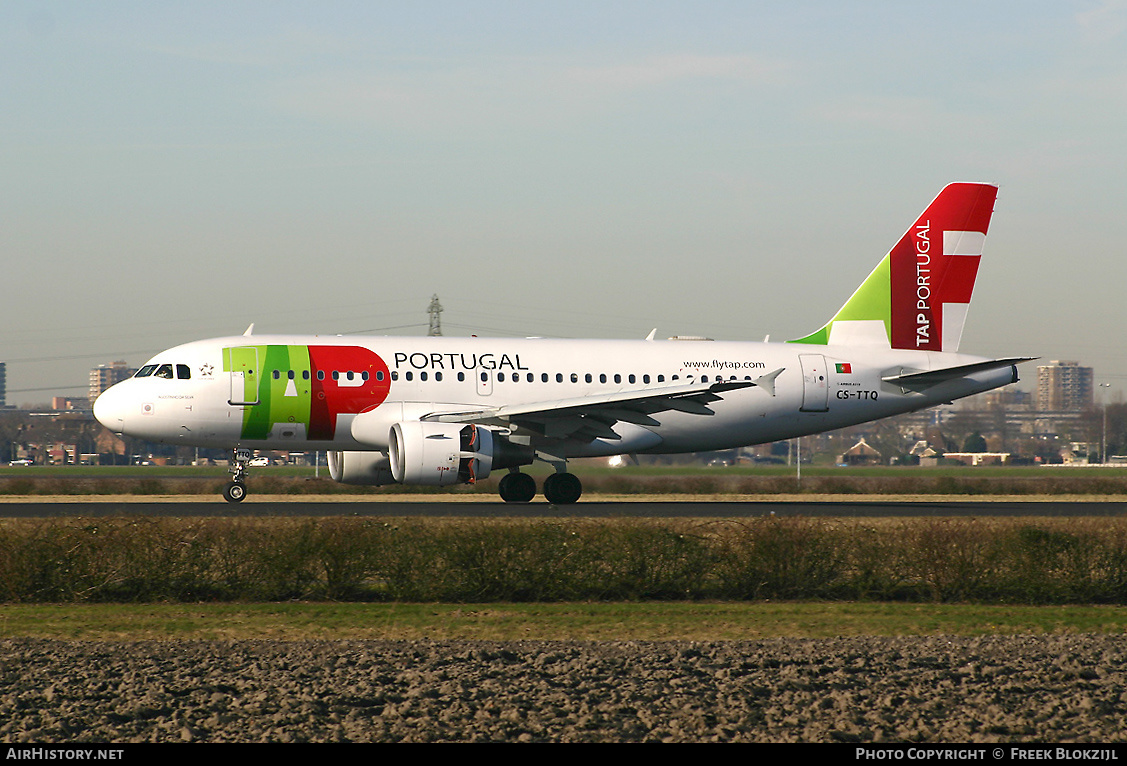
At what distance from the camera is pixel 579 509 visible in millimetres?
26625

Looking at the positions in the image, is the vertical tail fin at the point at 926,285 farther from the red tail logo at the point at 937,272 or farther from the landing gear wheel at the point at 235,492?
the landing gear wheel at the point at 235,492

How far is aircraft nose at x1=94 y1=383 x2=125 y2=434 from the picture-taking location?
28.7 metres

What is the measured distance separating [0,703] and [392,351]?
21129 mm

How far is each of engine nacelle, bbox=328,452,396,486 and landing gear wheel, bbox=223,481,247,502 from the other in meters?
2.51

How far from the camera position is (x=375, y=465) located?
98.4ft

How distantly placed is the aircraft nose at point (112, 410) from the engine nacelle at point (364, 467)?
5091mm

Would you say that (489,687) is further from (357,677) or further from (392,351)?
(392,351)

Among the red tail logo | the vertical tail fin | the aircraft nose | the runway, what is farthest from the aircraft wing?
the aircraft nose

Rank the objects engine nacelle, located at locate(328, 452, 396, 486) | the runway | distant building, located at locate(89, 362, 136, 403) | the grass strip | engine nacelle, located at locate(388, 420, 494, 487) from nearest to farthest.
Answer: the grass strip
the runway
engine nacelle, located at locate(388, 420, 494, 487)
engine nacelle, located at locate(328, 452, 396, 486)
distant building, located at locate(89, 362, 136, 403)

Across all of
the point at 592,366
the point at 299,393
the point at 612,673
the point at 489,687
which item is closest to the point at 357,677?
the point at 489,687

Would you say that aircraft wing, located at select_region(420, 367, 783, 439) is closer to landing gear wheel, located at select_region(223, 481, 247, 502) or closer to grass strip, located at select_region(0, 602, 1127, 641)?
landing gear wheel, located at select_region(223, 481, 247, 502)

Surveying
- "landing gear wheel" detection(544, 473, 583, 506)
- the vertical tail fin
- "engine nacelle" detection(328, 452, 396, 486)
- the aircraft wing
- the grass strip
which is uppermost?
the vertical tail fin

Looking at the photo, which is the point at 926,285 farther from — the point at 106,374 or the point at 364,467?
the point at 106,374

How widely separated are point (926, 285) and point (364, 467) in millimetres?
16438
